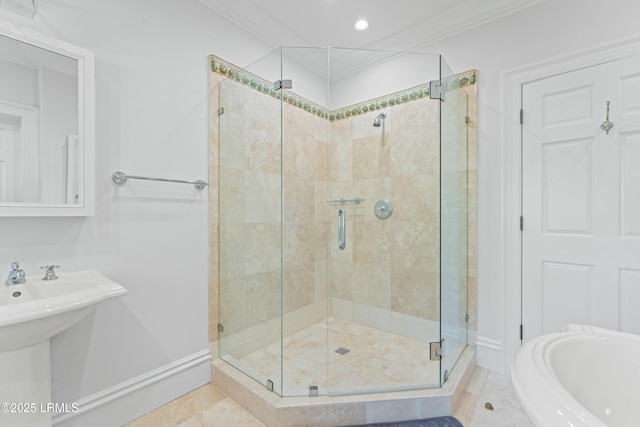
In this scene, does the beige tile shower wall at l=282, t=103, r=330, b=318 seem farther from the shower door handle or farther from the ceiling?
the ceiling

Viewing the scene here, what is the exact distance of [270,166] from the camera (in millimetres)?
1931

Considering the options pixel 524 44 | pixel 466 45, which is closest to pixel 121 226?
pixel 466 45

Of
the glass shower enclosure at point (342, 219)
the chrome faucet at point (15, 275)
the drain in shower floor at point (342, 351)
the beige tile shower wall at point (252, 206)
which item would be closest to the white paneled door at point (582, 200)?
the glass shower enclosure at point (342, 219)

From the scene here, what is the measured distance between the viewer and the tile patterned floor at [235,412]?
1533 mm

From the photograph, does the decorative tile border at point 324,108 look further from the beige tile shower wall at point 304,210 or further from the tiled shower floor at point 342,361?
the tiled shower floor at point 342,361

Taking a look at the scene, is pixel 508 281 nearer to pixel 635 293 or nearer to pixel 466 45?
pixel 635 293

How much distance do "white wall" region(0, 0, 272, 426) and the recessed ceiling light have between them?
0.98 metres

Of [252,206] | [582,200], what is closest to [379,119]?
[252,206]

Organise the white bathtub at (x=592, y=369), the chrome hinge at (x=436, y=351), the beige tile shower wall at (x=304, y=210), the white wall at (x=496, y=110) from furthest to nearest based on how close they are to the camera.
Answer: the beige tile shower wall at (x=304, y=210) → the white wall at (x=496, y=110) → the chrome hinge at (x=436, y=351) → the white bathtub at (x=592, y=369)

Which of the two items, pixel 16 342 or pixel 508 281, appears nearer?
pixel 16 342

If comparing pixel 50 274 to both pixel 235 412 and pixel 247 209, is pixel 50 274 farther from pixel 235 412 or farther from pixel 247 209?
pixel 235 412

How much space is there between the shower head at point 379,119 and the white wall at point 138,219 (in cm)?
120

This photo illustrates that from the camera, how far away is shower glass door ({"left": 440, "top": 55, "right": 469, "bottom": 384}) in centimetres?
190

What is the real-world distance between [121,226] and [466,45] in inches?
102
